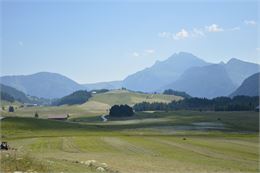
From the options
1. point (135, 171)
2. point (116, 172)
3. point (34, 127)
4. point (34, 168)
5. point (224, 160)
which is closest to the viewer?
point (34, 168)

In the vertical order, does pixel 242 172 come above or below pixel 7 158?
below

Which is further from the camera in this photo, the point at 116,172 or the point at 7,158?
the point at 116,172

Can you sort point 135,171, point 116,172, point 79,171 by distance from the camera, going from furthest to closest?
point 135,171, point 116,172, point 79,171

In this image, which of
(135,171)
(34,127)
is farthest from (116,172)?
(34,127)

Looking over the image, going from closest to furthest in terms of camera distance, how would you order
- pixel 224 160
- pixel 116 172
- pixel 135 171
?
pixel 116 172 → pixel 135 171 → pixel 224 160

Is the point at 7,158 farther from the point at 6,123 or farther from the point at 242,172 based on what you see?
the point at 6,123

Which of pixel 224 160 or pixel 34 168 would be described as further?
pixel 224 160

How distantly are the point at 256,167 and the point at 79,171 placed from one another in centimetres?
2647

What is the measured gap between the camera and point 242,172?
44531 millimetres

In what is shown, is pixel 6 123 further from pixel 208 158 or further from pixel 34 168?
pixel 34 168

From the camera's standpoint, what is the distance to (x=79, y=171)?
34.4 metres

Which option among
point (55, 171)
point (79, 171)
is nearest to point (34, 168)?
point (55, 171)

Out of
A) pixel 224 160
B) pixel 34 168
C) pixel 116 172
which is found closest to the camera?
pixel 34 168

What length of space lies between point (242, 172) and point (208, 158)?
15.7 meters
